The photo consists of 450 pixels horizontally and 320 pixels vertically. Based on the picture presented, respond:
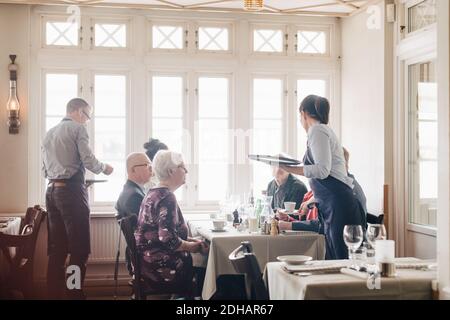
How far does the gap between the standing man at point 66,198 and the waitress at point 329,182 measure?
2.20m

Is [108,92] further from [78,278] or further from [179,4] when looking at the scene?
[78,278]

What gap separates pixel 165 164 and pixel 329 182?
1067mm

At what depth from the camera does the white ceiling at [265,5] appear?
590 cm

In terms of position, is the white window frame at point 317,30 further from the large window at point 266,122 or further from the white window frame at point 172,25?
the white window frame at point 172,25

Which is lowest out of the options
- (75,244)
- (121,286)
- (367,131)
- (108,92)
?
(121,286)

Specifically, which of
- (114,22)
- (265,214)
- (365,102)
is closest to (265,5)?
(365,102)

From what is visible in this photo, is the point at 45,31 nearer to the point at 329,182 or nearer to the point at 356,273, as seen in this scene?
the point at 329,182

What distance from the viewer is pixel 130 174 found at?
4.67 metres

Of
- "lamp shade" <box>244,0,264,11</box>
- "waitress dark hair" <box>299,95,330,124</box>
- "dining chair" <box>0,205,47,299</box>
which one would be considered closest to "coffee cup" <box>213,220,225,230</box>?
"waitress dark hair" <box>299,95,330,124</box>

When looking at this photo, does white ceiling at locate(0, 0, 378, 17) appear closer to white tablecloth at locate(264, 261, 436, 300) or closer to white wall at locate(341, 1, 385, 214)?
white wall at locate(341, 1, 385, 214)

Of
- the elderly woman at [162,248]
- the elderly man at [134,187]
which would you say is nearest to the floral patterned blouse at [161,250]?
the elderly woman at [162,248]

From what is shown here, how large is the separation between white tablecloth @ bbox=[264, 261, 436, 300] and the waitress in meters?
1.18

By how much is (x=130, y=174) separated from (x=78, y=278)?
1346 millimetres

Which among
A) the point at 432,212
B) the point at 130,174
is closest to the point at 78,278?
the point at 130,174
